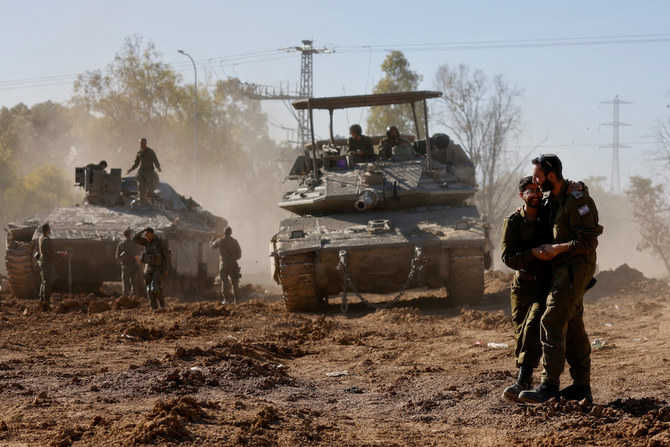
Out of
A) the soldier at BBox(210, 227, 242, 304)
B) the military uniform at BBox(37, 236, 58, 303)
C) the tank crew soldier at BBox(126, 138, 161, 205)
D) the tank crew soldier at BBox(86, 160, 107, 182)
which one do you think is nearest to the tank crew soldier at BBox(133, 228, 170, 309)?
the military uniform at BBox(37, 236, 58, 303)

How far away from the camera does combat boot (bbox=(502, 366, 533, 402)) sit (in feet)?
21.6

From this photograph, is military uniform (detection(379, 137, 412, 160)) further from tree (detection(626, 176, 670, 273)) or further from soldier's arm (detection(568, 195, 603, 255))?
tree (detection(626, 176, 670, 273))

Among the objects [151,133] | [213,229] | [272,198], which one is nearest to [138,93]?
[151,133]

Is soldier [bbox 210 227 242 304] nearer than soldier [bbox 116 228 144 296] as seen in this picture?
No

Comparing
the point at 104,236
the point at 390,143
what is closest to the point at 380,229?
the point at 390,143

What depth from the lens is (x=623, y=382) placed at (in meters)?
7.34

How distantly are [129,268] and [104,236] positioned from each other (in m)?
0.93

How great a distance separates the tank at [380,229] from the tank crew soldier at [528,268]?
6.53 meters

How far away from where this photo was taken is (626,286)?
711 inches

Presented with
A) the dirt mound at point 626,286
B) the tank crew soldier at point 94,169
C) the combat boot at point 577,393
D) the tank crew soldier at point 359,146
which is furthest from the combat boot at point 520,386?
the tank crew soldier at point 94,169

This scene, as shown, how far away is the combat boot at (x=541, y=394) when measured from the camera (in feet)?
20.8

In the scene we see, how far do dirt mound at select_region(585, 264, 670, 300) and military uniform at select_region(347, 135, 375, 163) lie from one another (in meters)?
4.57

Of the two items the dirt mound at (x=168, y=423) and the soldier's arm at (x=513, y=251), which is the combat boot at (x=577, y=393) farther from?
the dirt mound at (x=168, y=423)

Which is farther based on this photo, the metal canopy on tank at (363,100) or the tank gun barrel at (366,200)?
the metal canopy on tank at (363,100)
